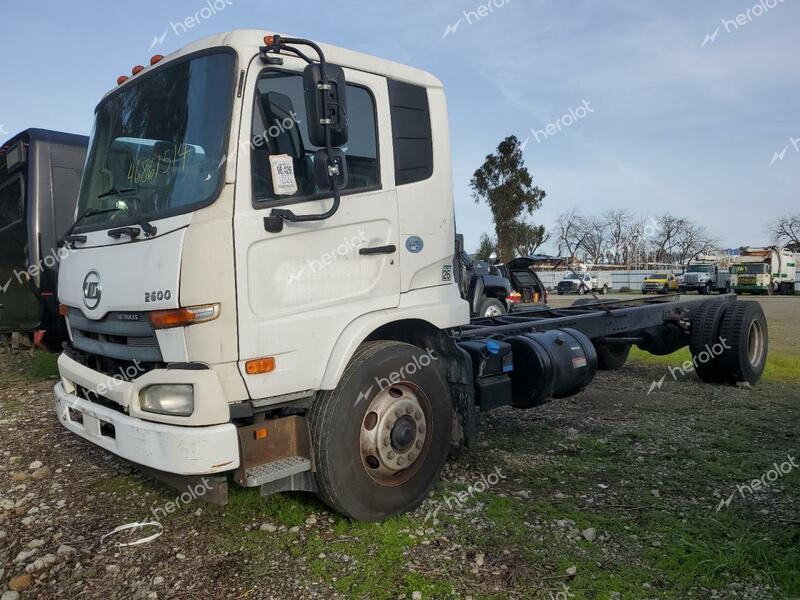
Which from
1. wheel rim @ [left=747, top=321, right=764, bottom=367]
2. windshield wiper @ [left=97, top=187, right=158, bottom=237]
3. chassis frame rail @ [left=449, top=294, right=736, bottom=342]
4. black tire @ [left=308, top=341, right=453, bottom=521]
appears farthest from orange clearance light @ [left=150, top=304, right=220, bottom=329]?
wheel rim @ [left=747, top=321, right=764, bottom=367]

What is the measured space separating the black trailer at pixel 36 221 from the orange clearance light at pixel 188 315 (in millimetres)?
5440

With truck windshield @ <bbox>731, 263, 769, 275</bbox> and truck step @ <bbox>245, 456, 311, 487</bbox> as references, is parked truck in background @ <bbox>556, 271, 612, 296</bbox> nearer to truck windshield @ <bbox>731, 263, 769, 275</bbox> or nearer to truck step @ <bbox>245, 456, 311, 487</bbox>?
truck windshield @ <bbox>731, 263, 769, 275</bbox>

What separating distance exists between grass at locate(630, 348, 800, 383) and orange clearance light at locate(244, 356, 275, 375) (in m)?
7.50

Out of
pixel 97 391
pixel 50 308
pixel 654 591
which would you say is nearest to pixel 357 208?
pixel 97 391

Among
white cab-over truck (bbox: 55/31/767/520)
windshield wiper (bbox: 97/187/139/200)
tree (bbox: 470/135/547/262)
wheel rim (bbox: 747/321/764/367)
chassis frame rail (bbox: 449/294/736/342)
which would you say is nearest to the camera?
Result: white cab-over truck (bbox: 55/31/767/520)

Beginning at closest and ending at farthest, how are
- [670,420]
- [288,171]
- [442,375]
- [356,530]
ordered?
[288,171] → [356,530] → [442,375] → [670,420]

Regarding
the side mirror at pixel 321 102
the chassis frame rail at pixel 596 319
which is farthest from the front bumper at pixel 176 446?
the chassis frame rail at pixel 596 319

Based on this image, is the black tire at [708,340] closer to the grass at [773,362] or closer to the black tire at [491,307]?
the grass at [773,362]

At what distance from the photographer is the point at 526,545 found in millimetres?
3359

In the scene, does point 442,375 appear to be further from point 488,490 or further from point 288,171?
point 288,171

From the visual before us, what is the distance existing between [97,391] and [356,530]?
1.65m

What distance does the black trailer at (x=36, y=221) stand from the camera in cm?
771

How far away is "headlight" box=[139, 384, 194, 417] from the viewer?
293 cm

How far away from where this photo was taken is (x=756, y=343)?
7891mm
